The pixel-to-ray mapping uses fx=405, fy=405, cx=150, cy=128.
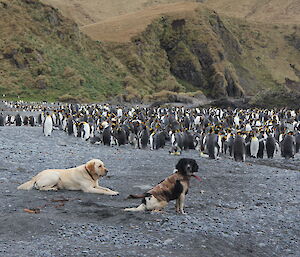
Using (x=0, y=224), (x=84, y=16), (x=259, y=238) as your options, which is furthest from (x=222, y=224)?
(x=84, y=16)

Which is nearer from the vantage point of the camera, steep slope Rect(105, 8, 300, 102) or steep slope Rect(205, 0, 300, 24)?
steep slope Rect(105, 8, 300, 102)

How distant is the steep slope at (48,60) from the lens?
52.1 meters

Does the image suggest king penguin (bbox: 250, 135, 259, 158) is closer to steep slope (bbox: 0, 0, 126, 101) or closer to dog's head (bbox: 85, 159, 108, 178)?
dog's head (bbox: 85, 159, 108, 178)

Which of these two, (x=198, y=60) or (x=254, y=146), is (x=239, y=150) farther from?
(x=198, y=60)

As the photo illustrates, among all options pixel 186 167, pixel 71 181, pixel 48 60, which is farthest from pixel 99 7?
pixel 186 167

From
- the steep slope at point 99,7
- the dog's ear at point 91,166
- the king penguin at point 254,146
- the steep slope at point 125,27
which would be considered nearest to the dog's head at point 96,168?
the dog's ear at point 91,166

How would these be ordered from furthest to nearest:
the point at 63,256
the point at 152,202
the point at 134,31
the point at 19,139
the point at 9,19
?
the point at 134,31 → the point at 9,19 → the point at 19,139 → the point at 152,202 → the point at 63,256

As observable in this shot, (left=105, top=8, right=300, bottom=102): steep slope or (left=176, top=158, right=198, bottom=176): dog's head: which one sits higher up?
(left=105, top=8, right=300, bottom=102): steep slope

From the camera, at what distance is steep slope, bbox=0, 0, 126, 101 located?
52094 mm

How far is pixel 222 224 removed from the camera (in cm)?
673

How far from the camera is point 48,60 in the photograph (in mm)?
56031

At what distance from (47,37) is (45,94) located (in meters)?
13.5

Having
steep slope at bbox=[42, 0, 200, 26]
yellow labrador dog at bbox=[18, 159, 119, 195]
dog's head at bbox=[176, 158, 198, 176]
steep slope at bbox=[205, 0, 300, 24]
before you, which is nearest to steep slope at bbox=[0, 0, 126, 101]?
yellow labrador dog at bbox=[18, 159, 119, 195]

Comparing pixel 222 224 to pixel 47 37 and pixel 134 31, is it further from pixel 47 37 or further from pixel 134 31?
pixel 134 31
